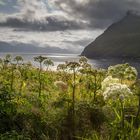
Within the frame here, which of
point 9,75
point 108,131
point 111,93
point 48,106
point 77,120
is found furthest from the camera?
point 9,75

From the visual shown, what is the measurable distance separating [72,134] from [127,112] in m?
2.06

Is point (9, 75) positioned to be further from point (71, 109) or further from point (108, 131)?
point (108, 131)

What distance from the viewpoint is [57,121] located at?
11492mm

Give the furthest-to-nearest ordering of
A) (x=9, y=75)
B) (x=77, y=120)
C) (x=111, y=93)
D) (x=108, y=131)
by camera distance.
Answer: (x=9, y=75) → (x=77, y=120) → (x=108, y=131) → (x=111, y=93)

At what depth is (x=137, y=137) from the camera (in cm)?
979

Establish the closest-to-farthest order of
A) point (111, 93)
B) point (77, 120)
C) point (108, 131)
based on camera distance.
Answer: point (111, 93)
point (108, 131)
point (77, 120)

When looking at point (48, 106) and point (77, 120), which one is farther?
point (48, 106)

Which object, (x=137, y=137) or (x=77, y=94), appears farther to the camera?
(x=77, y=94)

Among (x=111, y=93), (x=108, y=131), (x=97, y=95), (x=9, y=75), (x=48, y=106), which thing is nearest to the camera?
(x=111, y=93)

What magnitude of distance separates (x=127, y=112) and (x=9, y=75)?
9.08 metres

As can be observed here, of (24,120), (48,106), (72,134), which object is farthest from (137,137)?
(48,106)

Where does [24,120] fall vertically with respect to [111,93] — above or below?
below

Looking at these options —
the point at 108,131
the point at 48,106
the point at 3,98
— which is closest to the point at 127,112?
the point at 108,131

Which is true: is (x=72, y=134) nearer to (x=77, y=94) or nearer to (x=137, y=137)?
(x=137, y=137)
